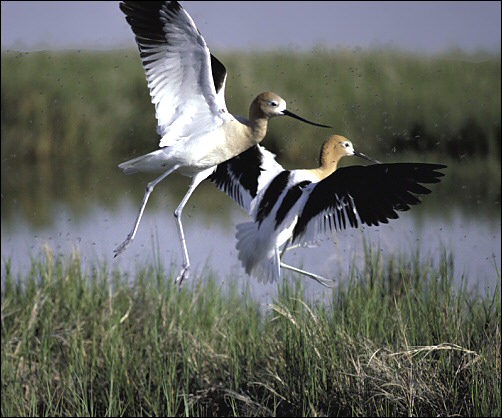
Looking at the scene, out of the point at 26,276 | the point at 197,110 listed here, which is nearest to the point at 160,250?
the point at 26,276

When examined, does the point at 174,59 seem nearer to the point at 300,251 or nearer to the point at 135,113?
the point at 300,251

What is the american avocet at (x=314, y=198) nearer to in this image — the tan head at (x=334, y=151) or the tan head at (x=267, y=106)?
the tan head at (x=334, y=151)

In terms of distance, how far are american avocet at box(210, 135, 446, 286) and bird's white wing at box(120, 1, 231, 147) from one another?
0.27 meters

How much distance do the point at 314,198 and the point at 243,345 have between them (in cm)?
284

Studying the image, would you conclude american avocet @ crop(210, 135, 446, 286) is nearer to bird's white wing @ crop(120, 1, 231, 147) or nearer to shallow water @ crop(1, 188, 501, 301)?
bird's white wing @ crop(120, 1, 231, 147)

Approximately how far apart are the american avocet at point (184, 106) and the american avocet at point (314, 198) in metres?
0.25

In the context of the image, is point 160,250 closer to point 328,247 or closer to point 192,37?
point 328,247

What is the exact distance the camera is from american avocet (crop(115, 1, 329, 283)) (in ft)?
5.41

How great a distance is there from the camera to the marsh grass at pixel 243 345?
4.26 metres

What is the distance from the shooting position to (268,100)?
1.65 metres

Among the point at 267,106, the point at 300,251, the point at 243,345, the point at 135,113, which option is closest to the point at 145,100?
the point at 135,113

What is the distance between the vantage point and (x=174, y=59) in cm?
203

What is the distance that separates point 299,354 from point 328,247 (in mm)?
2038

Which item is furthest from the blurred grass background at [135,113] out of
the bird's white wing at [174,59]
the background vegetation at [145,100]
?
the bird's white wing at [174,59]
